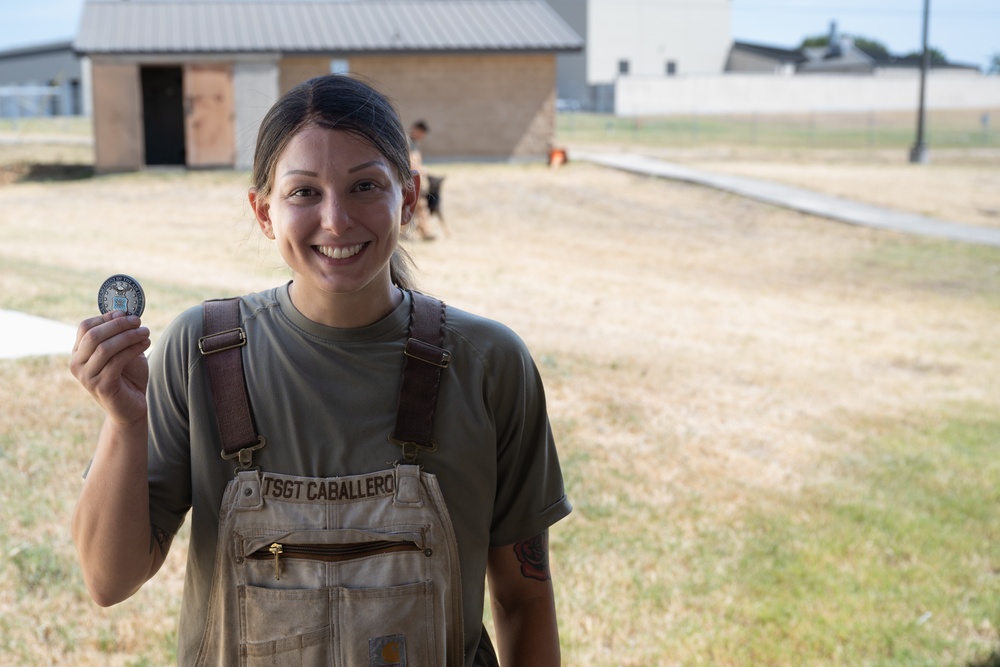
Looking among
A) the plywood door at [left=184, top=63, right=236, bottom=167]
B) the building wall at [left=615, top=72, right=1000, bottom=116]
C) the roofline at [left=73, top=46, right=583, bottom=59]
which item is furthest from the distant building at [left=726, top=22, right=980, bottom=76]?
the plywood door at [left=184, top=63, right=236, bottom=167]

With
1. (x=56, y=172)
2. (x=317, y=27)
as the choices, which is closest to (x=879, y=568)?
(x=56, y=172)

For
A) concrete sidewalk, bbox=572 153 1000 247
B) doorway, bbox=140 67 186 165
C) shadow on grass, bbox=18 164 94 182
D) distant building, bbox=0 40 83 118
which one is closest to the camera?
concrete sidewalk, bbox=572 153 1000 247

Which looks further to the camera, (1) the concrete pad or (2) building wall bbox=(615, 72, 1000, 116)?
(2) building wall bbox=(615, 72, 1000, 116)

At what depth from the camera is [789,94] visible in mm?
64938

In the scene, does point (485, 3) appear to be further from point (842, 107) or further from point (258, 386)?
point (842, 107)

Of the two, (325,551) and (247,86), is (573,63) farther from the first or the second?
(325,551)

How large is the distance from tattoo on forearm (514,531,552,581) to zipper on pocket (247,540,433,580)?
326mm

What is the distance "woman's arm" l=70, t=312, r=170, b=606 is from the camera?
1.65m

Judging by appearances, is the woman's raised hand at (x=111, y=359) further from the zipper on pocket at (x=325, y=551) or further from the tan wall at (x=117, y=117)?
the tan wall at (x=117, y=117)

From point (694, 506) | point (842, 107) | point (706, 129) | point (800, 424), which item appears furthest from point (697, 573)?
Result: point (842, 107)

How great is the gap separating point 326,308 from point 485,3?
30.6 meters

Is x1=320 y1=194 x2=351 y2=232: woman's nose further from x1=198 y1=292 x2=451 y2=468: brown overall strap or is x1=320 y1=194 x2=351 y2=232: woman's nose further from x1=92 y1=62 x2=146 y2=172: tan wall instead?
x1=92 y1=62 x2=146 y2=172: tan wall

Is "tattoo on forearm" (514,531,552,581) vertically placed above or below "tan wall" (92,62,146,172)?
below

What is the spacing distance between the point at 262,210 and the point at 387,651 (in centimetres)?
84
